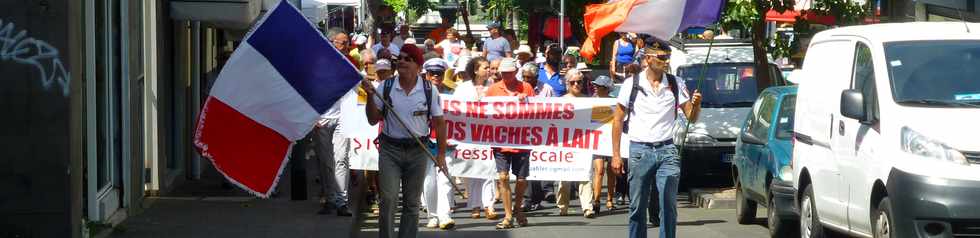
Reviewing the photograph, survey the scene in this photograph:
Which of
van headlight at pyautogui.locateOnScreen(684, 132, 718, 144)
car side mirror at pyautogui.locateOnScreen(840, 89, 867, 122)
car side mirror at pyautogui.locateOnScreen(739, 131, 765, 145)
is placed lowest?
van headlight at pyautogui.locateOnScreen(684, 132, 718, 144)

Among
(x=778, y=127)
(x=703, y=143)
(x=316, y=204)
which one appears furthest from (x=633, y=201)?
(x=703, y=143)

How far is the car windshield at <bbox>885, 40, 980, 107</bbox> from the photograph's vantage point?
384 inches

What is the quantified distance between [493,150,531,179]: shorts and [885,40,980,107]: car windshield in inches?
194

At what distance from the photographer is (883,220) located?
965cm

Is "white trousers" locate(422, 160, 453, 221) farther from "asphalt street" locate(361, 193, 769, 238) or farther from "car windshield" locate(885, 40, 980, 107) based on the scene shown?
"car windshield" locate(885, 40, 980, 107)

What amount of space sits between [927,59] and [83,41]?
19.6 ft

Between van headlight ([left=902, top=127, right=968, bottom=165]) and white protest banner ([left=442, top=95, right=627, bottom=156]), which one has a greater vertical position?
van headlight ([left=902, top=127, right=968, bottom=165])

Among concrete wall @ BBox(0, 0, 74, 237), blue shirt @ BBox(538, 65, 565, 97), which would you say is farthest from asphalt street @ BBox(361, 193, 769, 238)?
concrete wall @ BBox(0, 0, 74, 237)

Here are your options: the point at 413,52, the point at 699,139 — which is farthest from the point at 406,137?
the point at 699,139

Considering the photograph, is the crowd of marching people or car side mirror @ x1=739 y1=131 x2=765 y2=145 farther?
car side mirror @ x1=739 y1=131 x2=765 y2=145

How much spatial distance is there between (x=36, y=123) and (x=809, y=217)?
553 cm

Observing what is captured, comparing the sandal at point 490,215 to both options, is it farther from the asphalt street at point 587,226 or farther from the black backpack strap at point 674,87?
the black backpack strap at point 674,87

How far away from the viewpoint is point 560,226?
46.8ft

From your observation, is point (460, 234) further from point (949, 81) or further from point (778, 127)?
point (949, 81)
